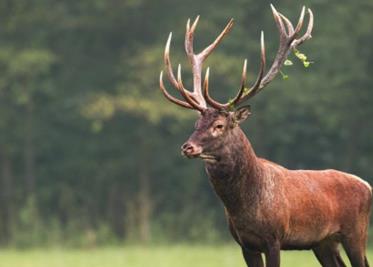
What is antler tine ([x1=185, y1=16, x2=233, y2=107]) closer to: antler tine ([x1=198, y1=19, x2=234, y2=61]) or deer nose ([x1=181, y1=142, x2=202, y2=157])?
antler tine ([x1=198, y1=19, x2=234, y2=61])

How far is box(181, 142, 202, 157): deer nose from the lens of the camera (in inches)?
382

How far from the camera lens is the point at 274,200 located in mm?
10344

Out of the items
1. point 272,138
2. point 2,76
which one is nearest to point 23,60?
point 2,76

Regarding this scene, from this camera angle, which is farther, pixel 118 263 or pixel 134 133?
pixel 134 133

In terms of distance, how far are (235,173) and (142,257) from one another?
13475 mm

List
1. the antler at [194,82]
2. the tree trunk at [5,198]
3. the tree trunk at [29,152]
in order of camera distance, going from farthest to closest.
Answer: the tree trunk at [29,152] < the tree trunk at [5,198] < the antler at [194,82]

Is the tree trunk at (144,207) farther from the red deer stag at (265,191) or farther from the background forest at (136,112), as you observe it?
the red deer stag at (265,191)

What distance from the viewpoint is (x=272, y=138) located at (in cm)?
3141

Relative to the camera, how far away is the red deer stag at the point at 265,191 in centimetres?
1005

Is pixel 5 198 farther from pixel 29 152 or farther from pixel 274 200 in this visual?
pixel 274 200

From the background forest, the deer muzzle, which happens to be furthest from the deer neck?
the background forest

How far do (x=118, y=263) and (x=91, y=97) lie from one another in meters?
9.64

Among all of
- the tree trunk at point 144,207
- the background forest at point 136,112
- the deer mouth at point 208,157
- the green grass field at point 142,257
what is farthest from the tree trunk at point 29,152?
the deer mouth at point 208,157

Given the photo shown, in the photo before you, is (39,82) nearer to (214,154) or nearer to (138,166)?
(138,166)
